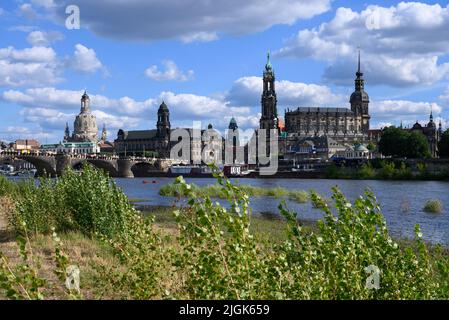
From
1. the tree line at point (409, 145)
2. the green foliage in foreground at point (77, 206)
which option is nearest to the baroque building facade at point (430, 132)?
the tree line at point (409, 145)

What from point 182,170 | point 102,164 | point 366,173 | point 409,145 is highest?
point 409,145

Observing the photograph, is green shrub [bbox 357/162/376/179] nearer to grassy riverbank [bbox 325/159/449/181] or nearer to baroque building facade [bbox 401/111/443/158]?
grassy riverbank [bbox 325/159/449/181]

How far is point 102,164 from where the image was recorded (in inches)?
4845

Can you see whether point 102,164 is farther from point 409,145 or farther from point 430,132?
point 430,132

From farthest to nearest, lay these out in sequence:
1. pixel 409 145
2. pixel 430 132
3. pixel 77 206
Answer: pixel 430 132 < pixel 409 145 < pixel 77 206

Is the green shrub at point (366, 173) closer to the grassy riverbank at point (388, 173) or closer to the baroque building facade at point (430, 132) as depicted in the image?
the grassy riverbank at point (388, 173)

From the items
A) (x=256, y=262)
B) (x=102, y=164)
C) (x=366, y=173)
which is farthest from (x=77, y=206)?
(x=102, y=164)

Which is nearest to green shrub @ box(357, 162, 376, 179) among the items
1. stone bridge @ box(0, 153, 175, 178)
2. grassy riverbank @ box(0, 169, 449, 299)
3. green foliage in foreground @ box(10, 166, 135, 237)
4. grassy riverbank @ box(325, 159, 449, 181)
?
grassy riverbank @ box(325, 159, 449, 181)

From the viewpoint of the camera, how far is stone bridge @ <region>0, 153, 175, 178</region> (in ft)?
345

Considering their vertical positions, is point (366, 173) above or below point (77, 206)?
below

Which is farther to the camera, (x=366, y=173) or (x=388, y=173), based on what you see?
(x=366, y=173)

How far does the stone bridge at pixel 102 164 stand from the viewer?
10512 cm

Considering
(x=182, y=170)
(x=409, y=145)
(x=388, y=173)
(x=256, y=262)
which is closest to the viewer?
(x=256, y=262)
